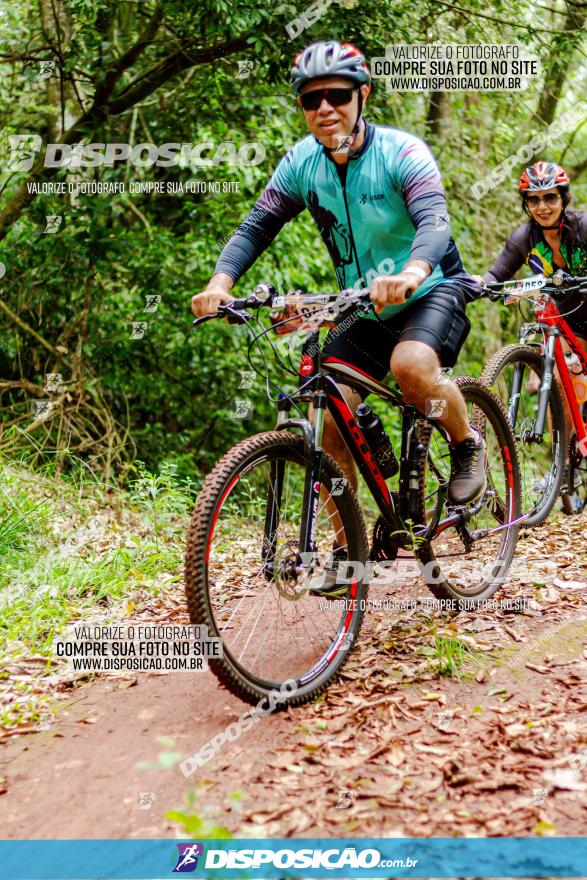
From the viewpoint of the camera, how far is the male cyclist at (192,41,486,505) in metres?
3.20

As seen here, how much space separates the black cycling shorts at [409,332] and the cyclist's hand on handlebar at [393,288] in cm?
49

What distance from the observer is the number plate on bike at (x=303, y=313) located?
3074mm

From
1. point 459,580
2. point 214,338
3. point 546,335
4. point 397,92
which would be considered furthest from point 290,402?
point 397,92

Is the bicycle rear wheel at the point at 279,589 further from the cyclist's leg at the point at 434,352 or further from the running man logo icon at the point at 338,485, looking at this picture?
the cyclist's leg at the point at 434,352

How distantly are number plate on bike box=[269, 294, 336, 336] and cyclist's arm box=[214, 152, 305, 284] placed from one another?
510mm

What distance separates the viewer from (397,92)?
7.98m

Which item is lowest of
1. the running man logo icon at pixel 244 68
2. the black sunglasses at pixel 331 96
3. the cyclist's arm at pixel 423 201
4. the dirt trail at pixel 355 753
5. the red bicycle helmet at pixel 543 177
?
the dirt trail at pixel 355 753

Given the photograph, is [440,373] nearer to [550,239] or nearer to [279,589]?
[279,589]

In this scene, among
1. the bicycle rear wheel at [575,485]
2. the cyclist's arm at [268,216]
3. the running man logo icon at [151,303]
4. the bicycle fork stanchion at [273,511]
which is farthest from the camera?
the running man logo icon at [151,303]

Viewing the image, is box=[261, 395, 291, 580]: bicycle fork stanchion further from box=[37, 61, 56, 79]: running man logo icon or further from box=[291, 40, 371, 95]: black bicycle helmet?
box=[37, 61, 56, 79]: running man logo icon

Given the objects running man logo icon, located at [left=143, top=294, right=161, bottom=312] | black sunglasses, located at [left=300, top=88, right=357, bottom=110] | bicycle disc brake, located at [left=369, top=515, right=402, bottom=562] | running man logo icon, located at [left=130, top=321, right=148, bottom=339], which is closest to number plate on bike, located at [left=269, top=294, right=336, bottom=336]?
black sunglasses, located at [left=300, top=88, right=357, bottom=110]

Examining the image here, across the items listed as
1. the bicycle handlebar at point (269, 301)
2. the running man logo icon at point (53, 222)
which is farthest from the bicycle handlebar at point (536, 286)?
the running man logo icon at point (53, 222)

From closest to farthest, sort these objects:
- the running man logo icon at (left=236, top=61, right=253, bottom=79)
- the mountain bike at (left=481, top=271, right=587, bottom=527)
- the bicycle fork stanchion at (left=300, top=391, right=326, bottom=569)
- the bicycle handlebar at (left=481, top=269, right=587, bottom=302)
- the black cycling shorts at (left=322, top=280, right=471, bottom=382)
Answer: the bicycle fork stanchion at (left=300, top=391, right=326, bottom=569), the black cycling shorts at (left=322, top=280, right=471, bottom=382), the bicycle handlebar at (left=481, top=269, right=587, bottom=302), the mountain bike at (left=481, top=271, right=587, bottom=527), the running man logo icon at (left=236, top=61, right=253, bottom=79)

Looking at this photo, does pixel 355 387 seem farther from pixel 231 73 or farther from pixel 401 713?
pixel 231 73
